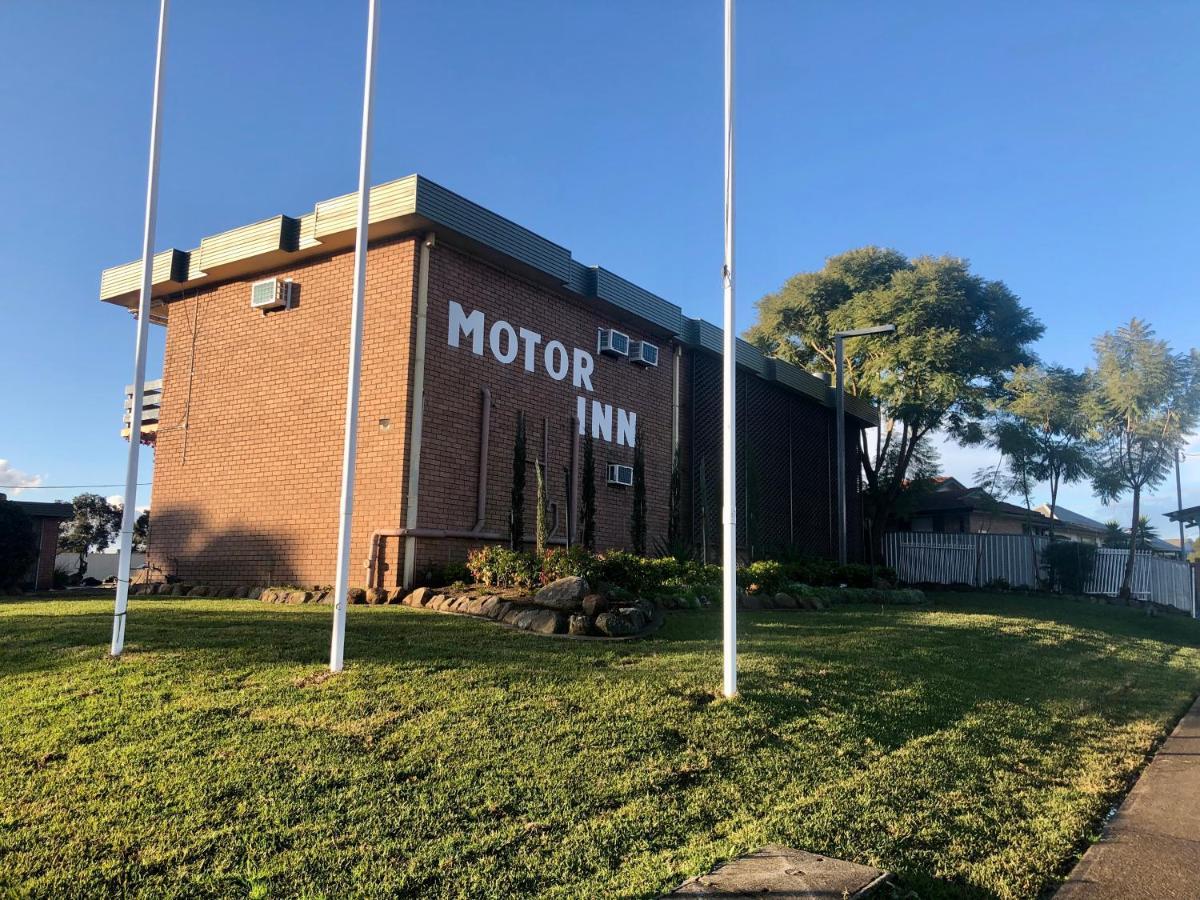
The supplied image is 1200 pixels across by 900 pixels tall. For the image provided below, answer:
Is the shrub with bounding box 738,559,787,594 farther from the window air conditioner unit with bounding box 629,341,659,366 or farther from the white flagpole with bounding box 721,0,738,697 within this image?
the white flagpole with bounding box 721,0,738,697

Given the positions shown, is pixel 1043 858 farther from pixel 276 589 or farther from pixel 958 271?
pixel 958 271

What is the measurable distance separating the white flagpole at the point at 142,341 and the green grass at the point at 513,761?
1.92 ft

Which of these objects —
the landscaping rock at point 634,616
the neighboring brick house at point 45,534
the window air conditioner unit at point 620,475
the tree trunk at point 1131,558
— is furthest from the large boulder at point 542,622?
the tree trunk at point 1131,558

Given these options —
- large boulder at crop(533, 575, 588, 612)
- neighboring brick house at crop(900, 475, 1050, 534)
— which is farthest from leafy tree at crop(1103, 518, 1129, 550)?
large boulder at crop(533, 575, 588, 612)

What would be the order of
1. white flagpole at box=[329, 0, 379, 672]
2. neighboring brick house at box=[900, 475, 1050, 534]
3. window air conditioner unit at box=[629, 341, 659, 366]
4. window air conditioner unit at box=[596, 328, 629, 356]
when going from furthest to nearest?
neighboring brick house at box=[900, 475, 1050, 534] → window air conditioner unit at box=[629, 341, 659, 366] → window air conditioner unit at box=[596, 328, 629, 356] → white flagpole at box=[329, 0, 379, 672]

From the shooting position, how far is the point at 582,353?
15688mm

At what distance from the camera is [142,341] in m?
7.95

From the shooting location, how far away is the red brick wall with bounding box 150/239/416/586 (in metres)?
12.6

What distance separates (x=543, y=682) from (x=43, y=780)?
3.15m

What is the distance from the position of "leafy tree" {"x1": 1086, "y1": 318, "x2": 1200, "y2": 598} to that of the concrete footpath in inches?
738

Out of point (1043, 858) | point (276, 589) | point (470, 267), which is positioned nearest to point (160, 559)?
point (276, 589)

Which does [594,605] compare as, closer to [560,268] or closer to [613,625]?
[613,625]

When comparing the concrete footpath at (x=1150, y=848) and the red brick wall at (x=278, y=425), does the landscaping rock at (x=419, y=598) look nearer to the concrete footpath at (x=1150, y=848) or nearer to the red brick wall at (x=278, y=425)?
the red brick wall at (x=278, y=425)

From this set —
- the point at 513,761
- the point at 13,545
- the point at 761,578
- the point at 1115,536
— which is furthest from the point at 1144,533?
the point at 13,545
